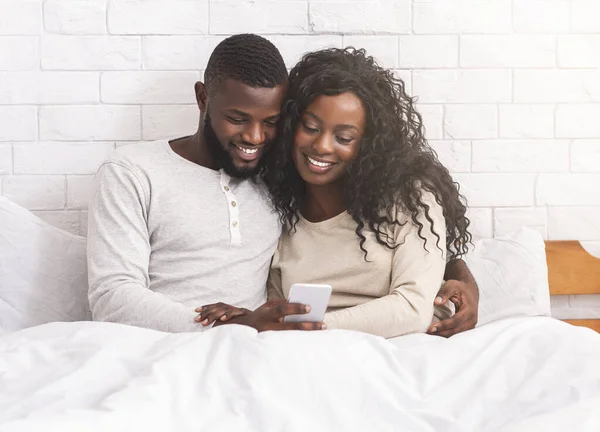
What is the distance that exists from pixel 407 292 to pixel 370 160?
0.99 ft

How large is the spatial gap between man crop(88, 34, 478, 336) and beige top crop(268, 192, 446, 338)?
0.20 ft

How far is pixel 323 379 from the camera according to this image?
100cm

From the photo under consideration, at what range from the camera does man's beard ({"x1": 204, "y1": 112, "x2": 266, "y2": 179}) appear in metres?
1.54

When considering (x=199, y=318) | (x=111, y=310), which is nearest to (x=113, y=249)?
(x=111, y=310)

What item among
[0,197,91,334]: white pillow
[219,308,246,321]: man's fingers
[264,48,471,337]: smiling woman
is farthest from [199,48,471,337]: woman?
[0,197,91,334]: white pillow

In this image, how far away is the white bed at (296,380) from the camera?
903mm

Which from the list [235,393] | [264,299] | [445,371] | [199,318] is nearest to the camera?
[235,393]

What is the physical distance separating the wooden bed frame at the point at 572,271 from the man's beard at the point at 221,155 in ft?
2.60

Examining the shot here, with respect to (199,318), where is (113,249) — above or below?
above

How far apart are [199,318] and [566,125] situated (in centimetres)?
110

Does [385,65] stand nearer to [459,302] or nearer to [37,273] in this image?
[459,302]

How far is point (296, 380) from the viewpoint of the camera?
992 mm

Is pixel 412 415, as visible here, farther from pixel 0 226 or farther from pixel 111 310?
pixel 0 226

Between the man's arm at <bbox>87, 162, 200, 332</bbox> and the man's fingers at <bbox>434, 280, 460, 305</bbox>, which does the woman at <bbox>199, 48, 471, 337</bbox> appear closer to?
the man's fingers at <bbox>434, 280, 460, 305</bbox>
